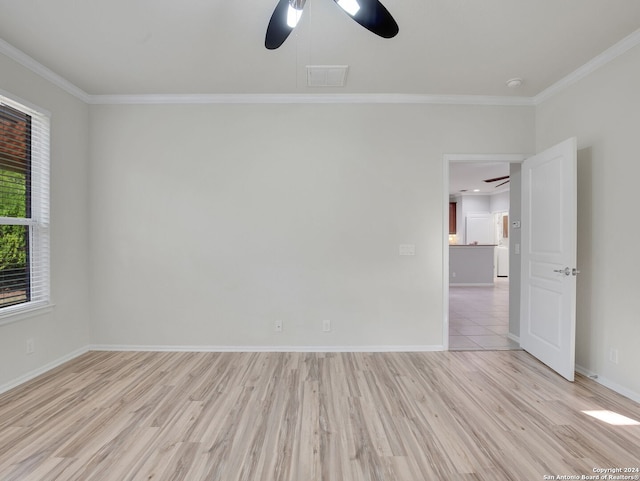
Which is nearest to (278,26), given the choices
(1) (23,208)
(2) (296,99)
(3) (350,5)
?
(3) (350,5)

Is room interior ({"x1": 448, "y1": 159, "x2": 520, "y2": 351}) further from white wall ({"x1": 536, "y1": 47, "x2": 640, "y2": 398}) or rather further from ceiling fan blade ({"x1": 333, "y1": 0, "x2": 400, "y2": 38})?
ceiling fan blade ({"x1": 333, "y1": 0, "x2": 400, "y2": 38})

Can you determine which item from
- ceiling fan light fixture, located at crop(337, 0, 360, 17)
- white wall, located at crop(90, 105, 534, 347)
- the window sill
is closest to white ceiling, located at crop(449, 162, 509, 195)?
white wall, located at crop(90, 105, 534, 347)

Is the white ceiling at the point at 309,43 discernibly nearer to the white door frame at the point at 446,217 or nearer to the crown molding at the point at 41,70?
the crown molding at the point at 41,70

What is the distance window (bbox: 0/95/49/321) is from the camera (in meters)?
2.60

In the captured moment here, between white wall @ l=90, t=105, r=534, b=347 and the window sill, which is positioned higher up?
white wall @ l=90, t=105, r=534, b=347

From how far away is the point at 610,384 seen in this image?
2570 millimetres

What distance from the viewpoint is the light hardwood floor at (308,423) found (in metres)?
1.68

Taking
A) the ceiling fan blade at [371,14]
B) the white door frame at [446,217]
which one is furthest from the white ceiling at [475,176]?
the ceiling fan blade at [371,14]

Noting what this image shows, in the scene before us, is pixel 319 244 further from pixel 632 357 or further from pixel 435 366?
pixel 632 357

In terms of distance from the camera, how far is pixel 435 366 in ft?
9.84

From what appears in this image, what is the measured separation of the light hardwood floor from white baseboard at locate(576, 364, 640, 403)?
9 cm

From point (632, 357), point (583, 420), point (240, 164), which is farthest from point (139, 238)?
point (632, 357)

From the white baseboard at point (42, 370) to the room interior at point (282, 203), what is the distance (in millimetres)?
14

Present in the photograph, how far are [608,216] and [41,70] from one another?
5104 millimetres
